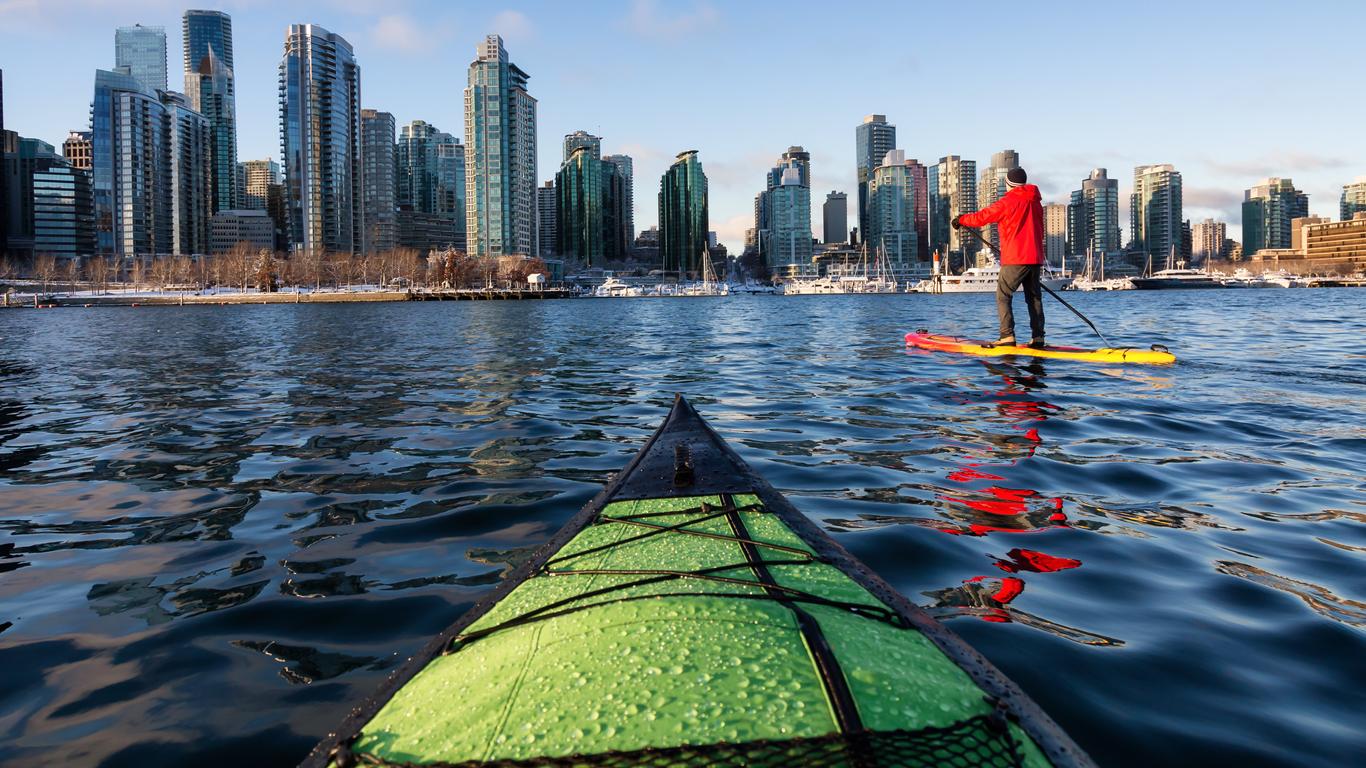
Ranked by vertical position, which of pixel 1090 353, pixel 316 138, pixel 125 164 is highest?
pixel 316 138

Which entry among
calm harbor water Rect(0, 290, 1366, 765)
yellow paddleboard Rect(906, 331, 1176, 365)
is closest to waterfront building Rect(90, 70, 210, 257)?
calm harbor water Rect(0, 290, 1366, 765)

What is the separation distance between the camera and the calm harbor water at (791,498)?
3354mm

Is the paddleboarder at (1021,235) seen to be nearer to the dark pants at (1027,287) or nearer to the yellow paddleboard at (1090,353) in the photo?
the dark pants at (1027,287)

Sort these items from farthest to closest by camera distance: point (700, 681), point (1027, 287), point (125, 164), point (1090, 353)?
point (125, 164), point (1027, 287), point (1090, 353), point (700, 681)

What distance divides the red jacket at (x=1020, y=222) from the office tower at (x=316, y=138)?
196248 mm

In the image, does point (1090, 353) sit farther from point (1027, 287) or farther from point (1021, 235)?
point (1021, 235)

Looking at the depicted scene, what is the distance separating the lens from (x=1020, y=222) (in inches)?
595

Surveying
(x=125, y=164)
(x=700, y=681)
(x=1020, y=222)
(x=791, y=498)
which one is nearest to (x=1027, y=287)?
(x=1020, y=222)

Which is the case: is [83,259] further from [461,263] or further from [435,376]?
[435,376]

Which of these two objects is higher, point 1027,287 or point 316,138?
point 316,138

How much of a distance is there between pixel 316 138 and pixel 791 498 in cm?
21270

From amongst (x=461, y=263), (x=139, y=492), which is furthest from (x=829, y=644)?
(x=461, y=263)

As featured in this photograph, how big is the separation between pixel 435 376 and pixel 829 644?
16.1 meters

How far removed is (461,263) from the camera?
15112cm
